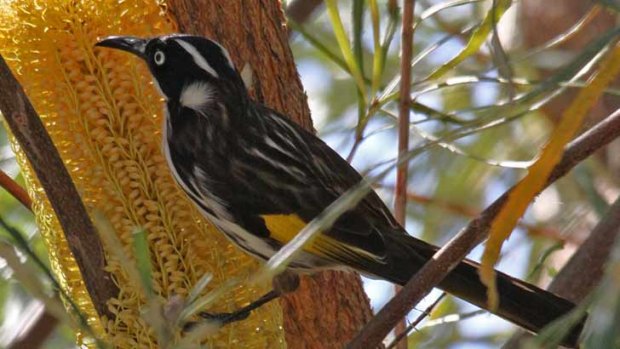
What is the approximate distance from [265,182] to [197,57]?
32cm

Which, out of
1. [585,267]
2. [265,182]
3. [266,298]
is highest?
[585,267]

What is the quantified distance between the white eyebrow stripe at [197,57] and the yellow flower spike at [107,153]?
0.13m

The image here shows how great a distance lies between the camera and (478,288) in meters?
2.48

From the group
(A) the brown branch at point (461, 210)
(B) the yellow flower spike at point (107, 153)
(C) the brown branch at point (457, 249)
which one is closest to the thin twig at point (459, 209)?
(A) the brown branch at point (461, 210)

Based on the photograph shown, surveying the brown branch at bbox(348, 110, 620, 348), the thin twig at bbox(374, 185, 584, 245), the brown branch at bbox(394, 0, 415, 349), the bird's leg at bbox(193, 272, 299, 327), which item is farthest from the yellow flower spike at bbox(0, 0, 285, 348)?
the thin twig at bbox(374, 185, 584, 245)

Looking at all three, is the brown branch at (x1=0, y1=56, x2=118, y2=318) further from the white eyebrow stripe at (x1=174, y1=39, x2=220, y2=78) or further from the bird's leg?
the white eyebrow stripe at (x1=174, y1=39, x2=220, y2=78)

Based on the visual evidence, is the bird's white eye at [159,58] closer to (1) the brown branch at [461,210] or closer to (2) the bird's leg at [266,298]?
(2) the bird's leg at [266,298]

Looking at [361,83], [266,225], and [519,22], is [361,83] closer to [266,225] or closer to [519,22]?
[266,225]

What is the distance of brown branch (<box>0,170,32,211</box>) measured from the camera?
8.18ft

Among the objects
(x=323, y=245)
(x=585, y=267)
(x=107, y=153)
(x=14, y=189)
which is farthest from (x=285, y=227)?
(x=585, y=267)

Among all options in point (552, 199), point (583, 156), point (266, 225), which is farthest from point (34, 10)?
point (552, 199)

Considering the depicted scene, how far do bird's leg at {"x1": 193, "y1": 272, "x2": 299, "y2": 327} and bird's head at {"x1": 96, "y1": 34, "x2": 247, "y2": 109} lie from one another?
0.41 meters

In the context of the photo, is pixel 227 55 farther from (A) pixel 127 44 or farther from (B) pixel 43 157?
(B) pixel 43 157

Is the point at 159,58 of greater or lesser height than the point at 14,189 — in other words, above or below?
above
